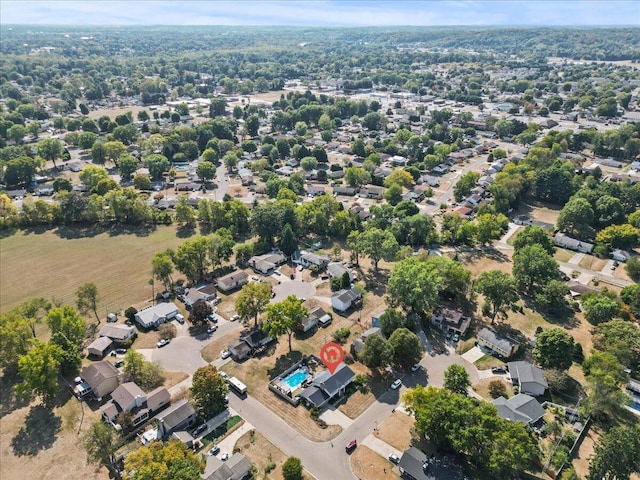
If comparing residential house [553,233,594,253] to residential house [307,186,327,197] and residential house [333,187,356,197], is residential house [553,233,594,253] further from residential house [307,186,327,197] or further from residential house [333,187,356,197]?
residential house [307,186,327,197]

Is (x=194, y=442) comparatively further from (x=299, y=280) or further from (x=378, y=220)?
(x=378, y=220)

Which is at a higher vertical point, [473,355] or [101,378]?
[101,378]

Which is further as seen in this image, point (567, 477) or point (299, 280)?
point (299, 280)

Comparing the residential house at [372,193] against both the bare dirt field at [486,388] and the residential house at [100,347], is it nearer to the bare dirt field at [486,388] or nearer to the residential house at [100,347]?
the bare dirt field at [486,388]

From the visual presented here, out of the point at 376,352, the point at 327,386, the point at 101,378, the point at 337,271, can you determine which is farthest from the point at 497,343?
the point at 101,378

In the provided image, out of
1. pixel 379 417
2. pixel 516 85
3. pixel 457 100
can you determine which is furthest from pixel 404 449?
pixel 516 85

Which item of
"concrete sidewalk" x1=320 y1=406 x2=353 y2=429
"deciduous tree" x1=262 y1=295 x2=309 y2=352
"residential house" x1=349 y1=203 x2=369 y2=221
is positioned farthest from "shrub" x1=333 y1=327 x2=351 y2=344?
"residential house" x1=349 y1=203 x2=369 y2=221

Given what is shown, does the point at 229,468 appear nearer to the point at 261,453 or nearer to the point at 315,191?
the point at 261,453
